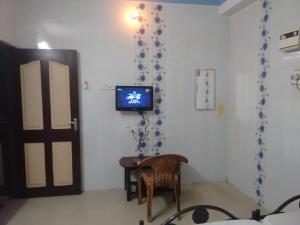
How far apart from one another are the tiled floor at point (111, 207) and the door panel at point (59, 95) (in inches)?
41.5

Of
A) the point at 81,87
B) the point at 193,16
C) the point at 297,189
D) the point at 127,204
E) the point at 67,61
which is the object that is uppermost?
the point at 193,16

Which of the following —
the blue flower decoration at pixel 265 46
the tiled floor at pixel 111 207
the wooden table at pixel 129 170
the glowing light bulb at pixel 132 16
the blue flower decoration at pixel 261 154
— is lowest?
the tiled floor at pixel 111 207

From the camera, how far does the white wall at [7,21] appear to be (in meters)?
2.89

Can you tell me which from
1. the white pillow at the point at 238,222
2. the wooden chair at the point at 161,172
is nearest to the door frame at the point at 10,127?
the wooden chair at the point at 161,172

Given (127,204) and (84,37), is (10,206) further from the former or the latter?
(84,37)

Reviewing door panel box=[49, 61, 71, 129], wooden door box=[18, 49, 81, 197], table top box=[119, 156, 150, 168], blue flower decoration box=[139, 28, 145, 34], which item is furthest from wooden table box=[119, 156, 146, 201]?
blue flower decoration box=[139, 28, 145, 34]

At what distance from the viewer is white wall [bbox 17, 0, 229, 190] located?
340 cm

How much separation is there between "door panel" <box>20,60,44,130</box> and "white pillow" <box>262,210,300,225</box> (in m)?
2.98

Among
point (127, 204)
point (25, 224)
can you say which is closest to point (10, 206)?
point (25, 224)

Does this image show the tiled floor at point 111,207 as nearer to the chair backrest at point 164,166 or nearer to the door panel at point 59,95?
the chair backrest at point 164,166

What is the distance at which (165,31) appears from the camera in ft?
12.1

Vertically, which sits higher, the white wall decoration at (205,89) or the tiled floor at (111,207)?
the white wall decoration at (205,89)

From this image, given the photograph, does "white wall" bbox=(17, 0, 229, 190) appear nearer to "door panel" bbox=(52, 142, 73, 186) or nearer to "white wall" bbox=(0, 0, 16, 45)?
"white wall" bbox=(0, 0, 16, 45)

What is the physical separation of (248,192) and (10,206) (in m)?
3.23
